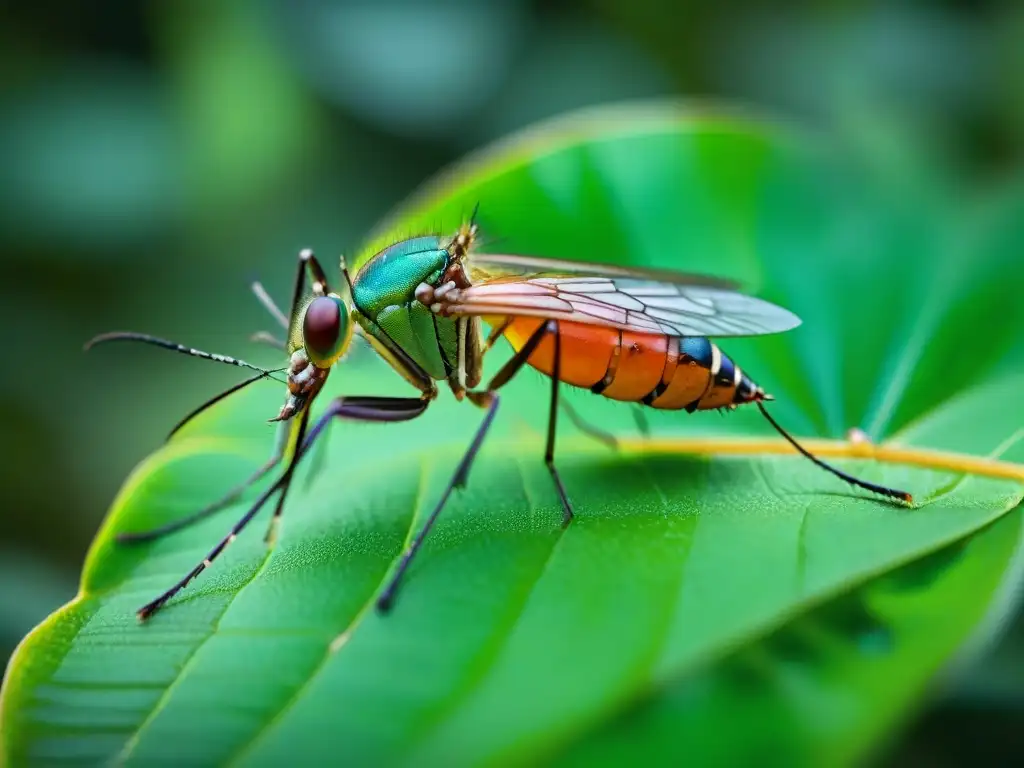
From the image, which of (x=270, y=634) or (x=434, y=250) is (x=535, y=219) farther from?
(x=270, y=634)

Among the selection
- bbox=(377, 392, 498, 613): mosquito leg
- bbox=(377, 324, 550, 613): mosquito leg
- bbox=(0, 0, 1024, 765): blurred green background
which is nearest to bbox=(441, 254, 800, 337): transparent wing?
bbox=(377, 324, 550, 613): mosquito leg

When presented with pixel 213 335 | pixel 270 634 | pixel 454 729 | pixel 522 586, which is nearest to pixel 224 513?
pixel 270 634

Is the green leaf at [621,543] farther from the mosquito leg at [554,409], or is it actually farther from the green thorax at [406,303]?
the green thorax at [406,303]

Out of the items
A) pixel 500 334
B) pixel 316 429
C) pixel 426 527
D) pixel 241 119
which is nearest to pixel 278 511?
pixel 316 429

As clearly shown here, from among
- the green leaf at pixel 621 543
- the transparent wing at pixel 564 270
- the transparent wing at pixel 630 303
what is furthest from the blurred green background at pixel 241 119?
the transparent wing at pixel 630 303

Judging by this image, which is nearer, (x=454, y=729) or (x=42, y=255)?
(x=454, y=729)
